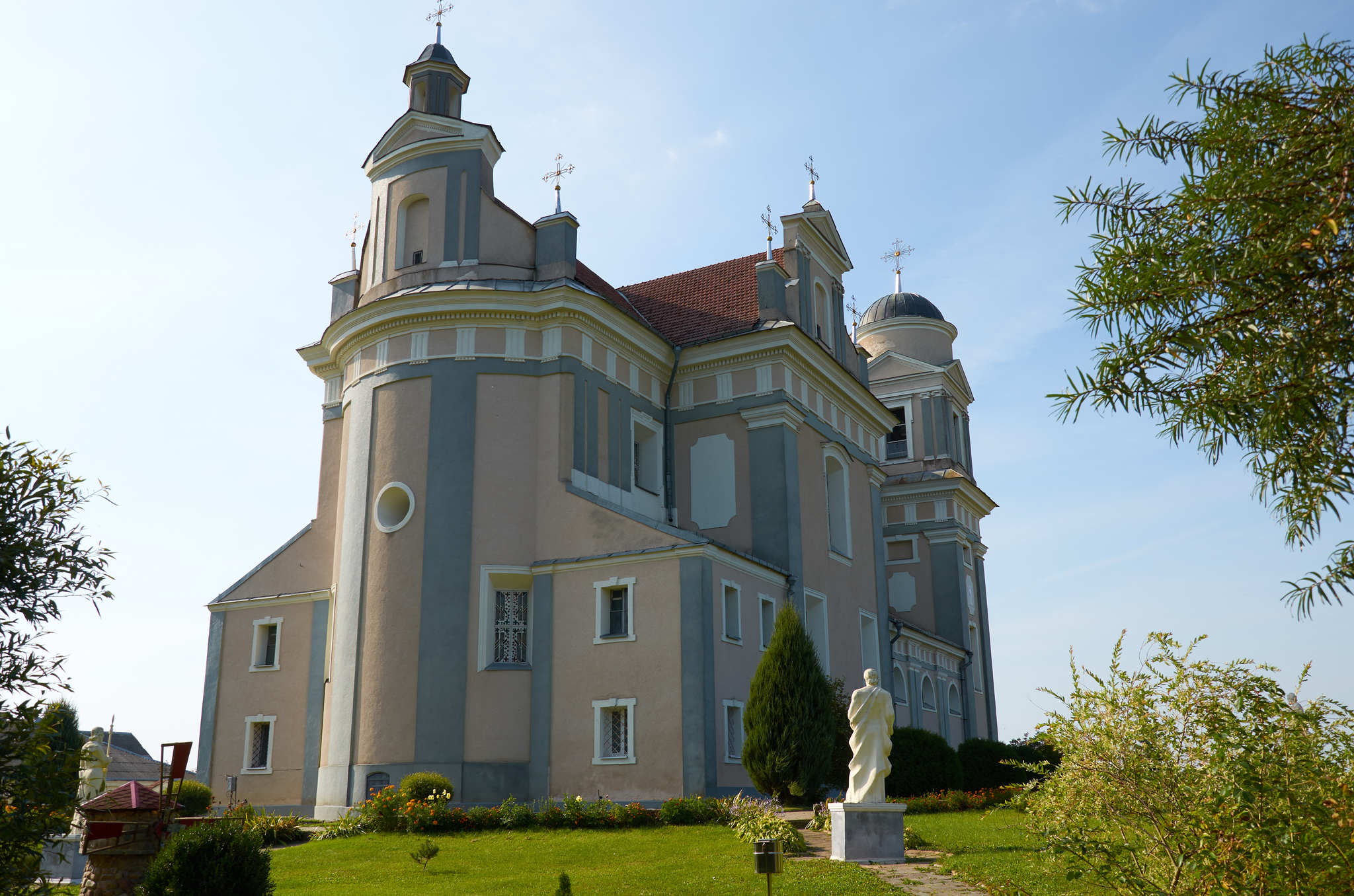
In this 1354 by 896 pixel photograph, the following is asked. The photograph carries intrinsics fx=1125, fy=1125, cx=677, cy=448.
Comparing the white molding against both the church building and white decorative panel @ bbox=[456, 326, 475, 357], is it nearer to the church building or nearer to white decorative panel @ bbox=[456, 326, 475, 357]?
the church building

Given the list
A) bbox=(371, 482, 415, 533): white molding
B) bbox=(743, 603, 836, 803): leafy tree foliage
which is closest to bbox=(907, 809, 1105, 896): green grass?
bbox=(743, 603, 836, 803): leafy tree foliage

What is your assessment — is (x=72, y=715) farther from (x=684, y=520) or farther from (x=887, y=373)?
(x=887, y=373)

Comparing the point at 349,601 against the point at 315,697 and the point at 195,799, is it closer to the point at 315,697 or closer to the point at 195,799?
the point at 315,697

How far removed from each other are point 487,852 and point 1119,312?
13.5 m

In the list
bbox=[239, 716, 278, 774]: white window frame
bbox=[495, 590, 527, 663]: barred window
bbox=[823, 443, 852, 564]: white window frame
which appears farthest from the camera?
bbox=[823, 443, 852, 564]: white window frame

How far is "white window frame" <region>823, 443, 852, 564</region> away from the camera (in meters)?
30.7

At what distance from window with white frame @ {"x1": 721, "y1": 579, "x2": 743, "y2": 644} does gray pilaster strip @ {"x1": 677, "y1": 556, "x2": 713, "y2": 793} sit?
45.7 inches

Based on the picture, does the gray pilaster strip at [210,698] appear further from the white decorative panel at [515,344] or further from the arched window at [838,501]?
the arched window at [838,501]

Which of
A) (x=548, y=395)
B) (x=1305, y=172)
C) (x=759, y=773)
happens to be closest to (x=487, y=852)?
(x=759, y=773)

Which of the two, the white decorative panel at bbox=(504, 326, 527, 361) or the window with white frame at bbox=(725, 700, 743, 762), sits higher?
the white decorative panel at bbox=(504, 326, 527, 361)

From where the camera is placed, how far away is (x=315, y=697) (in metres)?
26.9

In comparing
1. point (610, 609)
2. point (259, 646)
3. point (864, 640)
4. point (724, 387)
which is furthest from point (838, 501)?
point (259, 646)

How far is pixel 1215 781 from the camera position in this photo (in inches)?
320

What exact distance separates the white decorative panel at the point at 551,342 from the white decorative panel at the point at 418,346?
2.66 m
